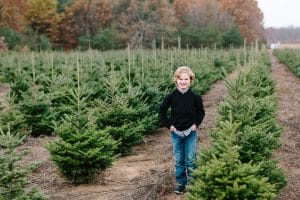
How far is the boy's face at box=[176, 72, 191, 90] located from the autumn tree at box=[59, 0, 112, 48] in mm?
58871

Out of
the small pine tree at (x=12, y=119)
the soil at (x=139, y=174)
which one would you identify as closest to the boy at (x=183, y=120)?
the soil at (x=139, y=174)

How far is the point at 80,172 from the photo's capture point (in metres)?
7.86

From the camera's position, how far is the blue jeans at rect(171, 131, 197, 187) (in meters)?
7.11

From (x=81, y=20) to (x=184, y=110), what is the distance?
61395 millimetres

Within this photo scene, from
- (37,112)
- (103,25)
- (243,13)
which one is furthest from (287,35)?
(37,112)

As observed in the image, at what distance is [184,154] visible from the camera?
7312 millimetres

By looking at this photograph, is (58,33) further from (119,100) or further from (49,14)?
(119,100)

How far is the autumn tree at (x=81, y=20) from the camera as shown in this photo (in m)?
65.9

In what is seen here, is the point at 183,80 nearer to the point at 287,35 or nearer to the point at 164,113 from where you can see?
the point at 164,113

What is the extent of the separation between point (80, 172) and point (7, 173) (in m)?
2.57

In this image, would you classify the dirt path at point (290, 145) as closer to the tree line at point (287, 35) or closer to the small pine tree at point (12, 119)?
the small pine tree at point (12, 119)

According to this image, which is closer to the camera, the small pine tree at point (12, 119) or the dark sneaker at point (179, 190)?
the dark sneaker at point (179, 190)

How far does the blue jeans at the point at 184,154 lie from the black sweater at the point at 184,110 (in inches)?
6.7

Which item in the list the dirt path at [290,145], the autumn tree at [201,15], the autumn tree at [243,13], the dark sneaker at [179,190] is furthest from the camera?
the autumn tree at [243,13]
